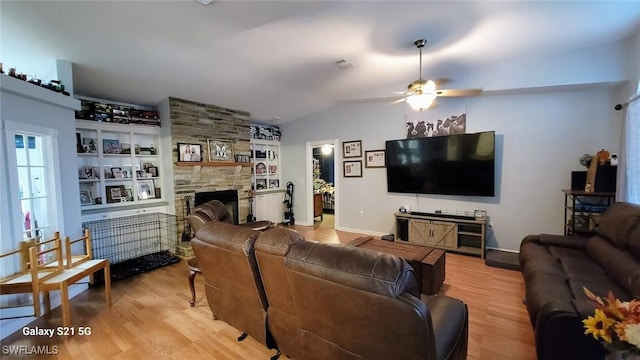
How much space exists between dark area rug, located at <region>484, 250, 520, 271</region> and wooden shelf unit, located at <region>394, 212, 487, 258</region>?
162mm

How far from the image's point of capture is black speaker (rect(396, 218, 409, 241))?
193 inches

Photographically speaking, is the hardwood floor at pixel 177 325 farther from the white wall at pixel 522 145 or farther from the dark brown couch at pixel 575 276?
the white wall at pixel 522 145

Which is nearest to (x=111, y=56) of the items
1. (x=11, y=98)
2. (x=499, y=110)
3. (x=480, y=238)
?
(x=11, y=98)

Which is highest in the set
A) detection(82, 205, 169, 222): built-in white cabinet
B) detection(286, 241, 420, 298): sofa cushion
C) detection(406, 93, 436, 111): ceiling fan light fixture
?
detection(406, 93, 436, 111): ceiling fan light fixture

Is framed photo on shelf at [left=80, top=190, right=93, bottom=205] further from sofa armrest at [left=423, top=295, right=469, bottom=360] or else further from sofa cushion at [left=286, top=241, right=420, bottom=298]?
sofa armrest at [left=423, top=295, right=469, bottom=360]

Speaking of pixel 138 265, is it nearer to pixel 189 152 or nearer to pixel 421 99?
pixel 189 152

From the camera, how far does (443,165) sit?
14.7 feet

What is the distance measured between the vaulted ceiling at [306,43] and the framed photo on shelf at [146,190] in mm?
1318

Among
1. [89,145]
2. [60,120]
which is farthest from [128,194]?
[60,120]

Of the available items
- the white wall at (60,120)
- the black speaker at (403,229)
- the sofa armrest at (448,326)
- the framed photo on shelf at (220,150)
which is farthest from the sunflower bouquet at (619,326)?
the framed photo on shelf at (220,150)

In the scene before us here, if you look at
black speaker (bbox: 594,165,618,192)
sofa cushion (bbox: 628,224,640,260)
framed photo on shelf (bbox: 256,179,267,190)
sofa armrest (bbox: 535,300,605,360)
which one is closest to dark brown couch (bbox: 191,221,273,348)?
sofa armrest (bbox: 535,300,605,360)

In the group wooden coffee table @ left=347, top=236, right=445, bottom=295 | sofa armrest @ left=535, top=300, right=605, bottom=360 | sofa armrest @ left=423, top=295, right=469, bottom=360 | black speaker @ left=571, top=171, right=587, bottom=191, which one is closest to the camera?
sofa armrest @ left=423, top=295, right=469, bottom=360

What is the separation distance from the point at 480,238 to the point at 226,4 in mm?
4718

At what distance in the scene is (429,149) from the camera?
458cm
